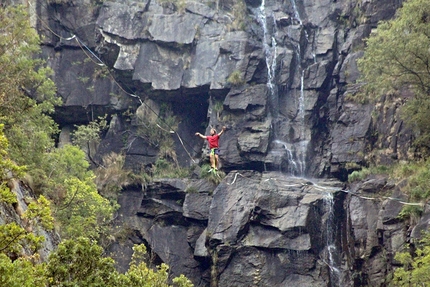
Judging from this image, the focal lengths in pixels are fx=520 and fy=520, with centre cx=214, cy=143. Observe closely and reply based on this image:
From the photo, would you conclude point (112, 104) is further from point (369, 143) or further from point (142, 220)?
point (369, 143)

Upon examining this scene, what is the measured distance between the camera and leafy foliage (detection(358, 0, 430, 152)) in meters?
17.9

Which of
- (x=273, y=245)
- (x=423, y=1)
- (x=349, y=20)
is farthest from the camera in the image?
(x=349, y=20)

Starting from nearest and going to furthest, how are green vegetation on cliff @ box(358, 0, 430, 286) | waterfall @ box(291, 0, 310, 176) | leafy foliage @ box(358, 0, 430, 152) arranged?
1. green vegetation on cliff @ box(358, 0, 430, 286)
2. leafy foliage @ box(358, 0, 430, 152)
3. waterfall @ box(291, 0, 310, 176)

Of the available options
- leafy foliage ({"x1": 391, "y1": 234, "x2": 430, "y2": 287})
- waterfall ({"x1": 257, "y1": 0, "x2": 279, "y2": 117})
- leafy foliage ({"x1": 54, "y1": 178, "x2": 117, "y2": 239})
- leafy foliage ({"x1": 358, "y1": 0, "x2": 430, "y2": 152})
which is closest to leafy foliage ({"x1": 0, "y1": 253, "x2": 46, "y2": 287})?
leafy foliage ({"x1": 54, "y1": 178, "x2": 117, "y2": 239})

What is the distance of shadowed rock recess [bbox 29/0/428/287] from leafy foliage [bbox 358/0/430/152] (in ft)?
6.96

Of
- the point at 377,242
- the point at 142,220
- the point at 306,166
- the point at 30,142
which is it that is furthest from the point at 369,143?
the point at 30,142

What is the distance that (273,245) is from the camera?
64.3 feet

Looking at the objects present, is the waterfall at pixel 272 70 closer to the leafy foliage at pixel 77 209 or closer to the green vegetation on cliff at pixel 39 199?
the green vegetation on cliff at pixel 39 199

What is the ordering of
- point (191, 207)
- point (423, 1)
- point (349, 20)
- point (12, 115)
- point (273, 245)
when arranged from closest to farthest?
point (12, 115)
point (423, 1)
point (273, 245)
point (191, 207)
point (349, 20)

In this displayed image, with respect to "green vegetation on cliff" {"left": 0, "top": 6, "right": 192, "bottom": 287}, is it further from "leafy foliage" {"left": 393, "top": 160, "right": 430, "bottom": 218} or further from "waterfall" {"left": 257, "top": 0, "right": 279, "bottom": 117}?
"waterfall" {"left": 257, "top": 0, "right": 279, "bottom": 117}

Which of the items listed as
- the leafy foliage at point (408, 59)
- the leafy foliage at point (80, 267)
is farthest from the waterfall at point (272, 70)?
the leafy foliage at point (80, 267)

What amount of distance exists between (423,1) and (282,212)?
9.12 meters

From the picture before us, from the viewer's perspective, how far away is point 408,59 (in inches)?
716

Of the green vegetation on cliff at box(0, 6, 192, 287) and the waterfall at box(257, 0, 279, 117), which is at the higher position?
the waterfall at box(257, 0, 279, 117)
